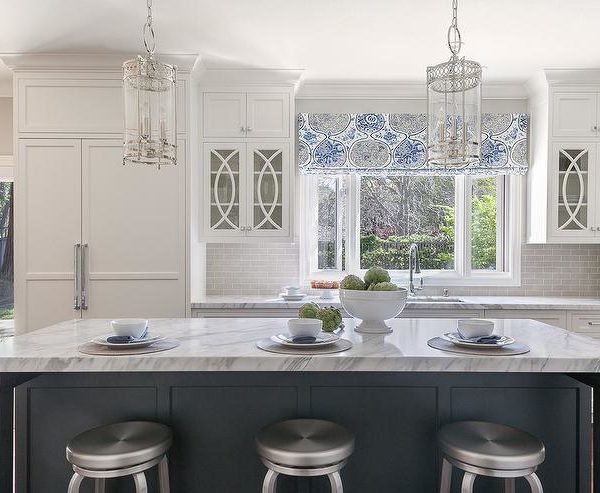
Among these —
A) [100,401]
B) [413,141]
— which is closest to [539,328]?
[100,401]

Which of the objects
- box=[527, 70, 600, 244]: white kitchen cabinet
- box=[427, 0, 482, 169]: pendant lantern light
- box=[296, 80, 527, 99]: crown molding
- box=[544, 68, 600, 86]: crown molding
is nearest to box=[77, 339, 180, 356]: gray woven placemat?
box=[427, 0, 482, 169]: pendant lantern light

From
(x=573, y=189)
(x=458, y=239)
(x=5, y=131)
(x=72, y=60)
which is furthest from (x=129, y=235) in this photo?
(x=573, y=189)

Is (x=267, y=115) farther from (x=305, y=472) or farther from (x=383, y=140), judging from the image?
(x=305, y=472)

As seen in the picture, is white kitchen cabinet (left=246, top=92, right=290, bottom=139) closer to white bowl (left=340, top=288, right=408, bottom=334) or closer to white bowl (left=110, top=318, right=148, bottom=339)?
white bowl (left=340, top=288, right=408, bottom=334)

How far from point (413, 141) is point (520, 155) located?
0.89m

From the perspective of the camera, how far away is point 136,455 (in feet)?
5.22

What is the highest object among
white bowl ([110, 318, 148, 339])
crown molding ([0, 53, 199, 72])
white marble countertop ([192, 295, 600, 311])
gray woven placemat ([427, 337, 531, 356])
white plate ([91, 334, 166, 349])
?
crown molding ([0, 53, 199, 72])

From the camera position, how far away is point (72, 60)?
3504mm

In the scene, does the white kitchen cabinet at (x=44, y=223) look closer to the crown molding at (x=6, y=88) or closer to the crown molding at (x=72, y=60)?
the crown molding at (x=72, y=60)

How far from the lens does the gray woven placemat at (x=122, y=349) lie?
172 cm

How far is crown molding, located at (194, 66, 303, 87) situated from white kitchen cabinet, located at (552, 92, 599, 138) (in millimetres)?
1989

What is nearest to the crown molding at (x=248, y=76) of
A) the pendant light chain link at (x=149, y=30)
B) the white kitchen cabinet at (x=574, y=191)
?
the pendant light chain link at (x=149, y=30)

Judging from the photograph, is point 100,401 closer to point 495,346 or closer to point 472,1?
point 495,346

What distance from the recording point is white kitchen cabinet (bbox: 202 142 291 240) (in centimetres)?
392
